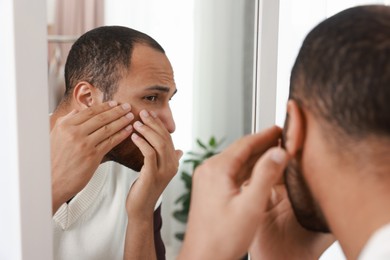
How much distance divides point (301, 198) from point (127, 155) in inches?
9.8

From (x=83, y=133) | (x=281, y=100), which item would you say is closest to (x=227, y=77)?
(x=281, y=100)

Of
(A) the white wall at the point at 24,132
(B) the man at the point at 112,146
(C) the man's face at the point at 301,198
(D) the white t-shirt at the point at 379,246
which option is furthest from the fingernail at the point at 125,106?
(D) the white t-shirt at the point at 379,246

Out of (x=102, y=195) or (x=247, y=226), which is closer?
(x=247, y=226)

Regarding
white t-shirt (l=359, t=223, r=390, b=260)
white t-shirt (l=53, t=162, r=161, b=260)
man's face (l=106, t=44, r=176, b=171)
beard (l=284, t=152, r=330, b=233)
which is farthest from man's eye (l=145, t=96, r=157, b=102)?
white t-shirt (l=359, t=223, r=390, b=260)

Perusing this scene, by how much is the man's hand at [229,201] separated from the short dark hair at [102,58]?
188 mm

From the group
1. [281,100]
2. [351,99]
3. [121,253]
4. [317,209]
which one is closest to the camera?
[351,99]

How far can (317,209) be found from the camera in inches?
23.4

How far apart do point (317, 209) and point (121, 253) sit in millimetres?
288

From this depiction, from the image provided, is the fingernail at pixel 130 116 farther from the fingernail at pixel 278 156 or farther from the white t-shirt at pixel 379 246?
the white t-shirt at pixel 379 246

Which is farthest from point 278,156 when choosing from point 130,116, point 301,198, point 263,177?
point 130,116

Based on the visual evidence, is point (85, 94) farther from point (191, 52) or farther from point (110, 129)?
point (191, 52)

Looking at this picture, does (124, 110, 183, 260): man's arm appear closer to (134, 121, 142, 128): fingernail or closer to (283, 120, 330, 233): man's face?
(134, 121, 142, 128): fingernail

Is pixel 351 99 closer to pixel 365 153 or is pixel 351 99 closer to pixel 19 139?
pixel 365 153

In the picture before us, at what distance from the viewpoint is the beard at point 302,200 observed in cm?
60
